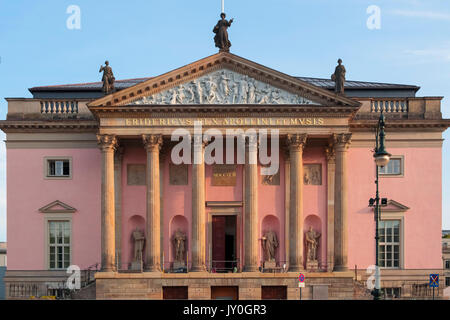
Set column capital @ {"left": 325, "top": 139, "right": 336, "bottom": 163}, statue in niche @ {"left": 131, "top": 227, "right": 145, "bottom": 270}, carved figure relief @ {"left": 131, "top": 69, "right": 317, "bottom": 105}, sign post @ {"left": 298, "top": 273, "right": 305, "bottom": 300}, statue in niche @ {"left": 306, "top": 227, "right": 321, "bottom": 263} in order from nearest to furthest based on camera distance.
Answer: sign post @ {"left": 298, "top": 273, "right": 305, "bottom": 300}, carved figure relief @ {"left": 131, "top": 69, "right": 317, "bottom": 105}, statue in niche @ {"left": 131, "top": 227, "right": 145, "bottom": 270}, statue in niche @ {"left": 306, "top": 227, "right": 321, "bottom": 263}, column capital @ {"left": 325, "top": 139, "right": 336, "bottom": 163}

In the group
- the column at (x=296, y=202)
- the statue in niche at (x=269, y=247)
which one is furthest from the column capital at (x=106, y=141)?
the statue in niche at (x=269, y=247)

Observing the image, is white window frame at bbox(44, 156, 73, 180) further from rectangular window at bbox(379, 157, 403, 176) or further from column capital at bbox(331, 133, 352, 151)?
rectangular window at bbox(379, 157, 403, 176)

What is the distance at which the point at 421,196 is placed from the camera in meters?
42.8

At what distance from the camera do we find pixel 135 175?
141 feet

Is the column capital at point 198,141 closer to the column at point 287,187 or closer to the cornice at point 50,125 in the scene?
the column at point 287,187

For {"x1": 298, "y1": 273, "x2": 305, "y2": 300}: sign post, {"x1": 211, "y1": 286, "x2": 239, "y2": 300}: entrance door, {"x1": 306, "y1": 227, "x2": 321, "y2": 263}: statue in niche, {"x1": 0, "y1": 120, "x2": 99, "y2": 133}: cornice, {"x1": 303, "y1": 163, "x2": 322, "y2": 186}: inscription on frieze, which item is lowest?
{"x1": 211, "y1": 286, "x2": 239, "y2": 300}: entrance door

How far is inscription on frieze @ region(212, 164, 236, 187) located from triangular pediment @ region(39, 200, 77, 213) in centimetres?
969

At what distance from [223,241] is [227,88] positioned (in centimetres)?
1036

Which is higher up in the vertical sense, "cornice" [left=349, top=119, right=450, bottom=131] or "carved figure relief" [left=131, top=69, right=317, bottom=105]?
"carved figure relief" [left=131, top=69, right=317, bottom=105]

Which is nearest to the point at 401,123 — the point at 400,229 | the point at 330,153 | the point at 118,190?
the point at 330,153

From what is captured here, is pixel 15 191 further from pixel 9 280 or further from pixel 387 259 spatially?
pixel 387 259

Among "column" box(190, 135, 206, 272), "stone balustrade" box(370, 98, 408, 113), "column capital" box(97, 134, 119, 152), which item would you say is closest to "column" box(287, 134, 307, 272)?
"column" box(190, 135, 206, 272)

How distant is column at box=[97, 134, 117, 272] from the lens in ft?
127

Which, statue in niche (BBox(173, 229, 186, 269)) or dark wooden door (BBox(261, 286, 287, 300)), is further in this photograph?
statue in niche (BBox(173, 229, 186, 269))
